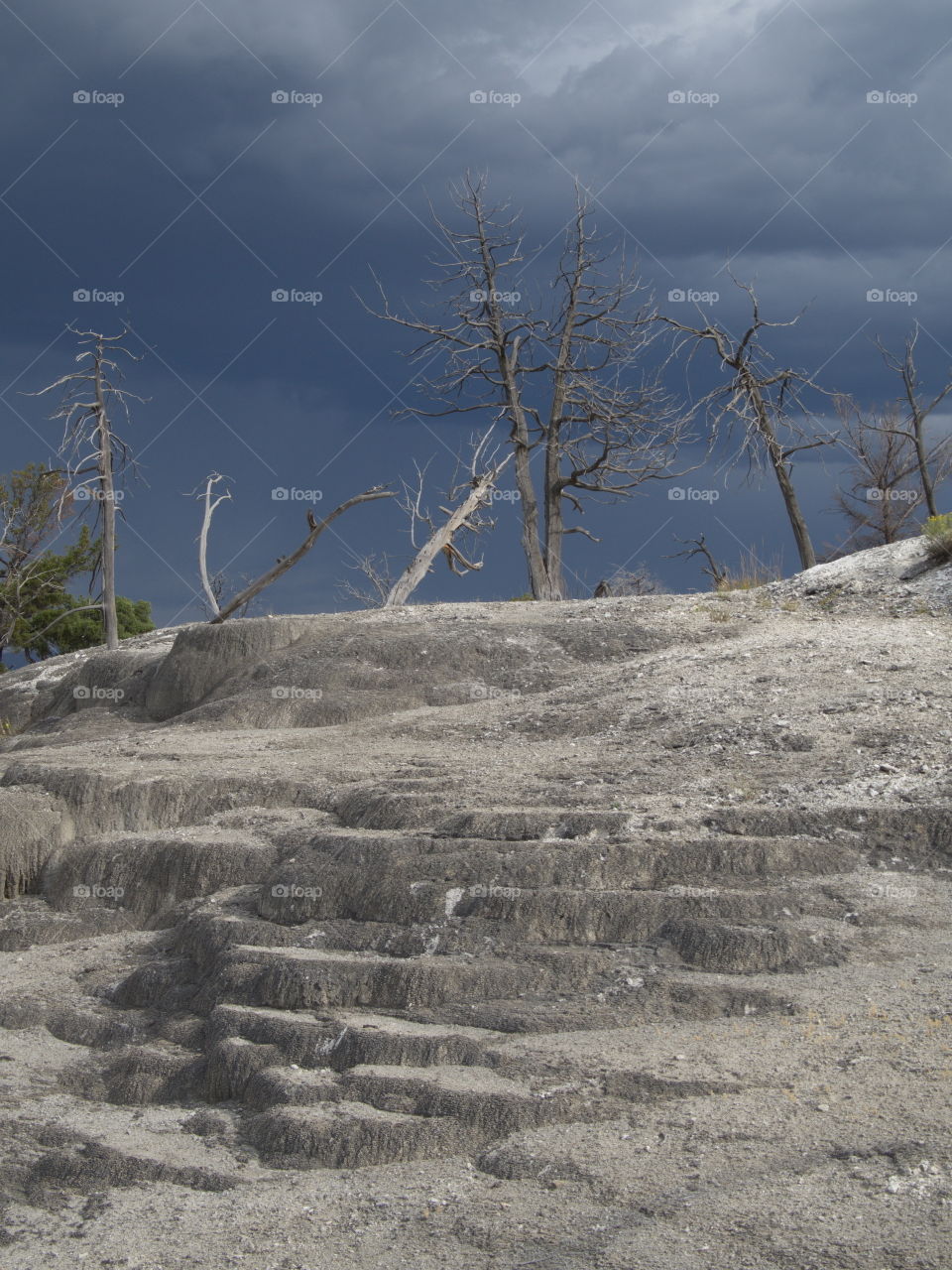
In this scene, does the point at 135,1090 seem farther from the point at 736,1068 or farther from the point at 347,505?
the point at 347,505

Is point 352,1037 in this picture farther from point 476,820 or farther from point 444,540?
point 444,540

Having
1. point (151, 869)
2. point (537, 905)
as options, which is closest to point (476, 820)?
point (537, 905)

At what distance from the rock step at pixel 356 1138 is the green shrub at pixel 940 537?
38.7ft

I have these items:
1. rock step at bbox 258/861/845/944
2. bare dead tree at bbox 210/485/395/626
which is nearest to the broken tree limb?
bare dead tree at bbox 210/485/395/626

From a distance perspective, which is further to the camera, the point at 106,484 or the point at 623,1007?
the point at 106,484

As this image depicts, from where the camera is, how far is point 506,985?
617 centimetres

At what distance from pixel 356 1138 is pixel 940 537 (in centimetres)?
1206

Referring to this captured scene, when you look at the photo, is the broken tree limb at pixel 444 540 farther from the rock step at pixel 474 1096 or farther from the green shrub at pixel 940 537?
the rock step at pixel 474 1096

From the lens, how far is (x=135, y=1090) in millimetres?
6090

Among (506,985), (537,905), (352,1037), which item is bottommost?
(352,1037)

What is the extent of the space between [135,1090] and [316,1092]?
117 centimetres

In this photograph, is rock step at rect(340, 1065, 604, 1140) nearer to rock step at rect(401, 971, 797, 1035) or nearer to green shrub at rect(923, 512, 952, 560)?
rock step at rect(401, 971, 797, 1035)

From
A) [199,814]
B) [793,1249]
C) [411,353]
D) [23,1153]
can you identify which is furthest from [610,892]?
[411,353]

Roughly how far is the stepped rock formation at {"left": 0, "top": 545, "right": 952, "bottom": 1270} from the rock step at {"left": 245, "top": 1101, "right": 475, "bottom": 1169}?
A: 0.06 feet
